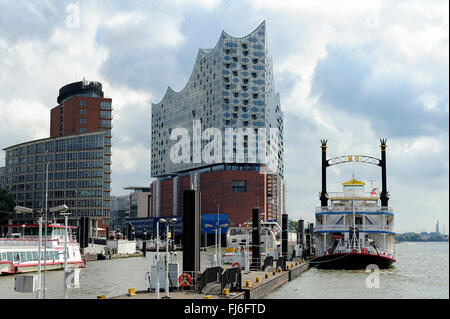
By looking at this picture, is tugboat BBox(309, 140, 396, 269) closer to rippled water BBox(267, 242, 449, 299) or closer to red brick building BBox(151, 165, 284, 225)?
rippled water BBox(267, 242, 449, 299)

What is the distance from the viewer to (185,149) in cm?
19800

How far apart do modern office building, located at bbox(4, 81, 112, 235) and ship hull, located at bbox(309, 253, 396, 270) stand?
102604 millimetres

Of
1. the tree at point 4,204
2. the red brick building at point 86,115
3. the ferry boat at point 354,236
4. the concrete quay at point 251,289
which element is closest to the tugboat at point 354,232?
the ferry boat at point 354,236

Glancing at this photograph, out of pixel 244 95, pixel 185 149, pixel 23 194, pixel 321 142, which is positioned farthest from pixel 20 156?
pixel 321 142

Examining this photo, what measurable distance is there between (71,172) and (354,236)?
110579mm

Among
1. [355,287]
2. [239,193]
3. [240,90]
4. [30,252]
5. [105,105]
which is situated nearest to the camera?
[355,287]

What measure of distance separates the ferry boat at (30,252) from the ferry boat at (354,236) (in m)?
33.3

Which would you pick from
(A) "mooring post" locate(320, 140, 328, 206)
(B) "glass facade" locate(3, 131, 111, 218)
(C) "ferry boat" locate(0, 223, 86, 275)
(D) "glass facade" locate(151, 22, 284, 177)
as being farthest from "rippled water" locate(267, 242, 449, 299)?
(D) "glass facade" locate(151, 22, 284, 177)

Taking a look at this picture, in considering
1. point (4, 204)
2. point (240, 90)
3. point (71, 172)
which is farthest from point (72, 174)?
point (240, 90)

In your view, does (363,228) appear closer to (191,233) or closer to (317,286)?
(317,286)

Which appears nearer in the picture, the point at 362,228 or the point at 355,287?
the point at 355,287

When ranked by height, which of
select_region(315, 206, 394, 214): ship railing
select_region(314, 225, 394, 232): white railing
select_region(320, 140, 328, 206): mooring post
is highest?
select_region(320, 140, 328, 206): mooring post

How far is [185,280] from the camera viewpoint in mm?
34656

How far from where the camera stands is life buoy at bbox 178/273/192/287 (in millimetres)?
34469
